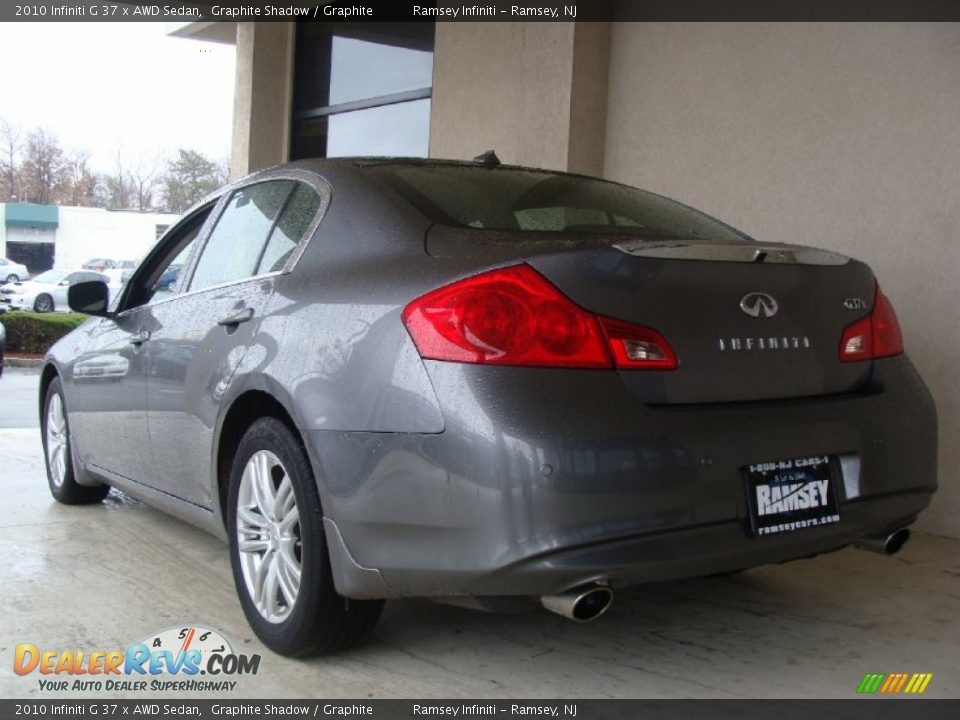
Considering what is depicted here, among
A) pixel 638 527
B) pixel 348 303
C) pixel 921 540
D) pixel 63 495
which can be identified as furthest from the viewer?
pixel 63 495

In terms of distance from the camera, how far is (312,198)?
3301 mm

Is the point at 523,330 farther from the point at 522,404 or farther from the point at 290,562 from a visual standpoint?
the point at 290,562

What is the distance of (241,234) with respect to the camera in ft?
12.1

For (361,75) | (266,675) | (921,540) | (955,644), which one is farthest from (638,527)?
(361,75)

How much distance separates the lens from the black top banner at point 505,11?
17.0ft

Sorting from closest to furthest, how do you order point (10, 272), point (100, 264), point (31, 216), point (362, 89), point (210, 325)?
point (210, 325) → point (362, 89) → point (10, 272) → point (100, 264) → point (31, 216)

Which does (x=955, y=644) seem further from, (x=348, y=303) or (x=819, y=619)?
(x=348, y=303)

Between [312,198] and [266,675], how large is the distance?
1.47m

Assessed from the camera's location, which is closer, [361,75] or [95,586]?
[95,586]

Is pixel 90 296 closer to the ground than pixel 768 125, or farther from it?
closer to the ground

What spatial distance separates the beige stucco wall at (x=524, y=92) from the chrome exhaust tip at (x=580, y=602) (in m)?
4.58

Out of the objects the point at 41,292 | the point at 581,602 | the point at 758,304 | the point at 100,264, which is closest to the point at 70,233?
the point at 100,264

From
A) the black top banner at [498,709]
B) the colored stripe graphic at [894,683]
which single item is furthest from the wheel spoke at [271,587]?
the colored stripe graphic at [894,683]

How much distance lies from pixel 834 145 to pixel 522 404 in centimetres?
357
